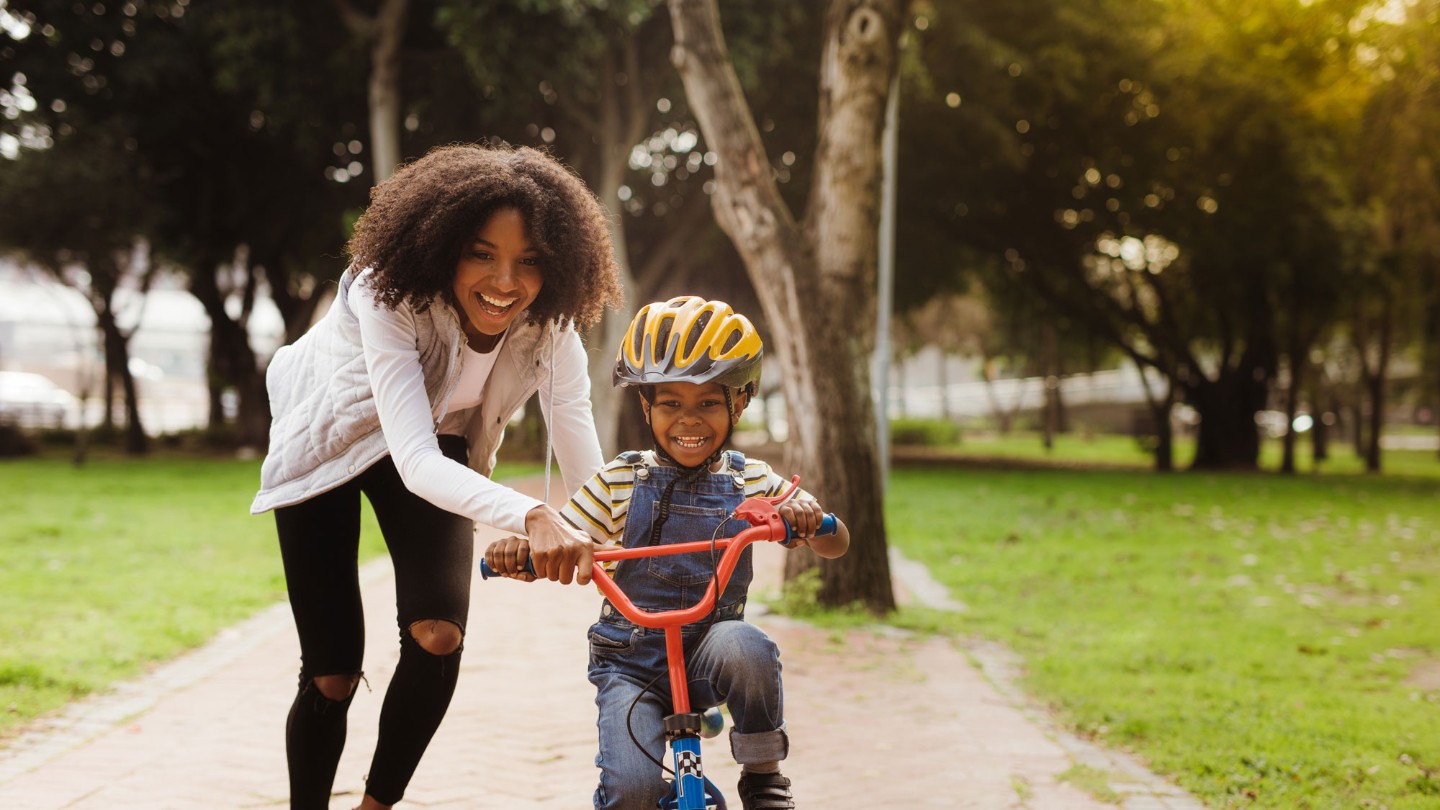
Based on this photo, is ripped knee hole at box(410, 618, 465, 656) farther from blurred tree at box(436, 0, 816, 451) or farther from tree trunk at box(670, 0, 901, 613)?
blurred tree at box(436, 0, 816, 451)

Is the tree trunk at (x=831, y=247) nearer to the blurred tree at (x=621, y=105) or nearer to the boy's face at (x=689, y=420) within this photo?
the boy's face at (x=689, y=420)

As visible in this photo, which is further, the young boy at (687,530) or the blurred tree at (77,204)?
the blurred tree at (77,204)

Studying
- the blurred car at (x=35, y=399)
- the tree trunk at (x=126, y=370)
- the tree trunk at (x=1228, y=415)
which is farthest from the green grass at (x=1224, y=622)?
the blurred car at (x=35, y=399)

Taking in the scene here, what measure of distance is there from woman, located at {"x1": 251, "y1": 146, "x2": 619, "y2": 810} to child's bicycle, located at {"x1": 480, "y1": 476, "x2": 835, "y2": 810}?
1.74ft

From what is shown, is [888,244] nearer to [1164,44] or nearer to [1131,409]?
[1164,44]

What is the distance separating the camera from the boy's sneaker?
2682mm

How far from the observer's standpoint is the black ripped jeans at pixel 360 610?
10.5 ft

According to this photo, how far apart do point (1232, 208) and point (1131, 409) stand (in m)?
26.9

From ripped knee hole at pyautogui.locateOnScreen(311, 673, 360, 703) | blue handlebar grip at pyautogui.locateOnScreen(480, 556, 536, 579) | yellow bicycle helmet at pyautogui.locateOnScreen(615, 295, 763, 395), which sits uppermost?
yellow bicycle helmet at pyautogui.locateOnScreen(615, 295, 763, 395)

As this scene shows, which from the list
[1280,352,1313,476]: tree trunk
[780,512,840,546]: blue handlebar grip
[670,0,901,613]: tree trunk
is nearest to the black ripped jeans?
[780,512,840,546]: blue handlebar grip

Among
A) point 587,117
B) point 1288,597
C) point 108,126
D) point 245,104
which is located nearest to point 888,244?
point 587,117

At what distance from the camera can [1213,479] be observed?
21953 millimetres

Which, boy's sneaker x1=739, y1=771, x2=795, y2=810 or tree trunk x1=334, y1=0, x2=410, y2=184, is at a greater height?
tree trunk x1=334, y1=0, x2=410, y2=184

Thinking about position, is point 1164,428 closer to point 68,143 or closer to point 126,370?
point 126,370
